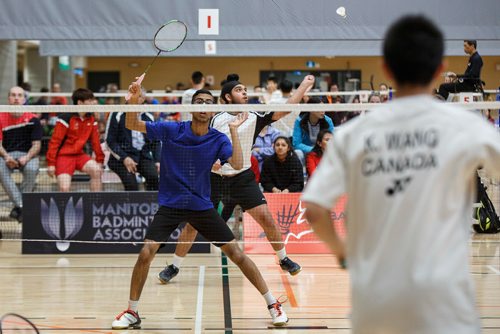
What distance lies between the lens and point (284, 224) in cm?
1098

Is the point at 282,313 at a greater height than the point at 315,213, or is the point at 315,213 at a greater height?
the point at 315,213

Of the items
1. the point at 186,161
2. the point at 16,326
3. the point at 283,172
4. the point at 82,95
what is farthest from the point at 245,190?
the point at 16,326

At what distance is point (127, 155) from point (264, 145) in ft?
6.57

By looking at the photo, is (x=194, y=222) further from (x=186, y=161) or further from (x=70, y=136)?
(x=70, y=136)

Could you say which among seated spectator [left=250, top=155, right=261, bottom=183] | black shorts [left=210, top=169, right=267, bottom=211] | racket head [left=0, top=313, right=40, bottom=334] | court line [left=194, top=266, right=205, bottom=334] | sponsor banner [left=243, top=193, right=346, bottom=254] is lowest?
court line [left=194, top=266, right=205, bottom=334]

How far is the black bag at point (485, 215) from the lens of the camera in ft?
37.3

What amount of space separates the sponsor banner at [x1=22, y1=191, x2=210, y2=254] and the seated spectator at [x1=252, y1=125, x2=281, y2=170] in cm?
190

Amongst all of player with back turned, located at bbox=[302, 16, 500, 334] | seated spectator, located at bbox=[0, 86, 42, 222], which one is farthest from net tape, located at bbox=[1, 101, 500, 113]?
player with back turned, located at bbox=[302, 16, 500, 334]

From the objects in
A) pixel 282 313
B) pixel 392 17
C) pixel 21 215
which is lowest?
pixel 282 313

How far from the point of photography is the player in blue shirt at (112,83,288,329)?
23.0 ft

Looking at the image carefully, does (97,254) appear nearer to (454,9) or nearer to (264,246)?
(264,246)

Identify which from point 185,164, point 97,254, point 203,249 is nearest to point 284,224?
point 203,249

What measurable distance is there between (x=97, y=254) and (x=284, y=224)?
97.2 inches

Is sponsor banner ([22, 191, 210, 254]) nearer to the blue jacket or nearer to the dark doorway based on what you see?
the blue jacket
